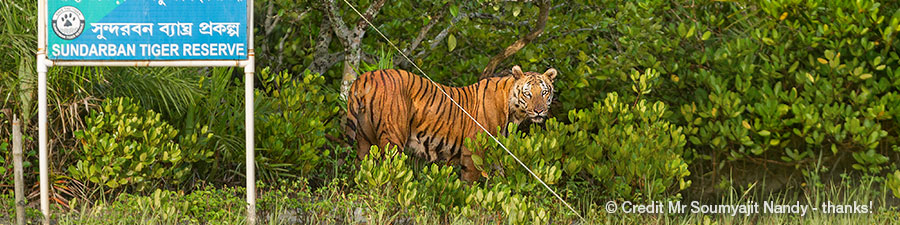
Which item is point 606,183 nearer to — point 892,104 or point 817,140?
point 817,140

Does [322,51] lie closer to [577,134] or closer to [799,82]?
[577,134]

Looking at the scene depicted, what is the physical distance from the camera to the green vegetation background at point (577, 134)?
555cm

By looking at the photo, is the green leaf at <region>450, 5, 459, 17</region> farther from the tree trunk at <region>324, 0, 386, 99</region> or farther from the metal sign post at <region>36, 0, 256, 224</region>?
the metal sign post at <region>36, 0, 256, 224</region>

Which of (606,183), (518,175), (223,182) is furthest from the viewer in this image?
(223,182)

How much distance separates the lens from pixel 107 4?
527 cm

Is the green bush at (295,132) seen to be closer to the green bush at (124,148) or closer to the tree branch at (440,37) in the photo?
the green bush at (124,148)

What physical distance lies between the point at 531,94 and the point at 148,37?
2.36 metres

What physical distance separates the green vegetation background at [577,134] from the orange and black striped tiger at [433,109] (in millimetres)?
180

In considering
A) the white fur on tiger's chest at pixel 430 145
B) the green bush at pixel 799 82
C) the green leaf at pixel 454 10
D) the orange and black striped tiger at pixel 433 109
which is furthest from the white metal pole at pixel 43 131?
the green bush at pixel 799 82

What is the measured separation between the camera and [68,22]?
207 inches

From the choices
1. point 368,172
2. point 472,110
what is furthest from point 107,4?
point 472,110

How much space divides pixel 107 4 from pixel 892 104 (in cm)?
480

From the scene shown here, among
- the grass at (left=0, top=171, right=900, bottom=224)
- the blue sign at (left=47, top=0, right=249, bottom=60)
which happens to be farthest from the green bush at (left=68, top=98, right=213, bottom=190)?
the blue sign at (left=47, top=0, right=249, bottom=60)

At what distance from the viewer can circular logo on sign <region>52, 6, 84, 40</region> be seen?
17.3 ft
